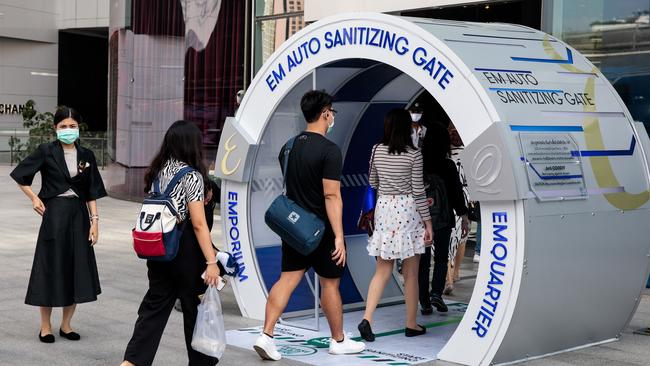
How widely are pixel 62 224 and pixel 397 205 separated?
7.74 feet

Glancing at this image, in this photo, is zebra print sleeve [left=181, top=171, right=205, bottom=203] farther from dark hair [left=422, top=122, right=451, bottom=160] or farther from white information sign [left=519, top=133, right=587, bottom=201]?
dark hair [left=422, top=122, right=451, bottom=160]

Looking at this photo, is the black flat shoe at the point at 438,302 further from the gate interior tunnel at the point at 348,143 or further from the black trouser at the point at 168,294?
the black trouser at the point at 168,294

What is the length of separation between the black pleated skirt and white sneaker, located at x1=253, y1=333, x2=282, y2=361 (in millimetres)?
1360

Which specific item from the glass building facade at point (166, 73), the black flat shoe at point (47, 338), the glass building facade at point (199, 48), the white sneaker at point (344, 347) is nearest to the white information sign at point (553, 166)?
the white sneaker at point (344, 347)

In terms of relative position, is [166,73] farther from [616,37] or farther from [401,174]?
[401,174]

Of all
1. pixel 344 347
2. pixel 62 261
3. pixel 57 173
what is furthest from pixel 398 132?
pixel 62 261

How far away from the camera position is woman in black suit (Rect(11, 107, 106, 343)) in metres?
7.02

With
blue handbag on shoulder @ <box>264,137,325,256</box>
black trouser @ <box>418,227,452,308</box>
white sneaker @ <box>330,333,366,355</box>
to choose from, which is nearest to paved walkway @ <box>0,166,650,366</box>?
white sneaker @ <box>330,333,366,355</box>

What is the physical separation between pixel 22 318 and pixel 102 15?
28556 millimetres

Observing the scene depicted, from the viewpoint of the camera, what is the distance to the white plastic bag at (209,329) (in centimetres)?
547

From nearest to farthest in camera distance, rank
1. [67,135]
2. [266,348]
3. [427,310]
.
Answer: [266,348] < [67,135] < [427,310]

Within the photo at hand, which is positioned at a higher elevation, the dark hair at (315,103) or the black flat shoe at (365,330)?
the dark hair at (315,103)

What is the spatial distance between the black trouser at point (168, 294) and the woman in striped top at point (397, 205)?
6.16ft

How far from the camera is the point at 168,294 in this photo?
18.5ft
